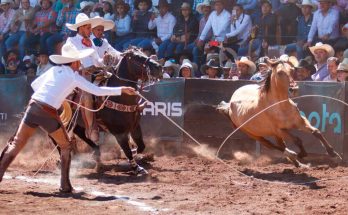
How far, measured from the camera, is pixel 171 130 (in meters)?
12.5

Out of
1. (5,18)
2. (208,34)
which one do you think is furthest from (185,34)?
(5,18)

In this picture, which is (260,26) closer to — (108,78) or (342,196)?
(108,78)

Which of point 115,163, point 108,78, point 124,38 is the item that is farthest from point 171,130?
point 124,38

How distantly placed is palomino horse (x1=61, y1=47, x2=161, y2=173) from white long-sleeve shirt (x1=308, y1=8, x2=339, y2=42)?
154 inches

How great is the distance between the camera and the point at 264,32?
535 inches

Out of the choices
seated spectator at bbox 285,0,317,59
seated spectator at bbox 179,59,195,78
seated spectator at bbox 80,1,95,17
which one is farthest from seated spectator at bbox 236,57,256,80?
seated spectator at bbox 80,1,95,17

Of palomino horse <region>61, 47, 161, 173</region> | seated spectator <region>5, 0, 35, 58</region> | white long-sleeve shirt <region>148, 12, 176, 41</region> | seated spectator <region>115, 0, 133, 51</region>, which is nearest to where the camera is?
palomino horse <region>61, 47, 161, 173</region>

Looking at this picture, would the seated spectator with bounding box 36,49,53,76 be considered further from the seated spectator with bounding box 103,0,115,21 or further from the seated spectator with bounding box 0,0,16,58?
the seated spectator with bounding box 0,0,16,58

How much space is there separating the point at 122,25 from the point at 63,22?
6.76ft

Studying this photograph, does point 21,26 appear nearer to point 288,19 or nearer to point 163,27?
point 163,27

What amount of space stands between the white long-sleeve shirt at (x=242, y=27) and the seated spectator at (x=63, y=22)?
186 inches

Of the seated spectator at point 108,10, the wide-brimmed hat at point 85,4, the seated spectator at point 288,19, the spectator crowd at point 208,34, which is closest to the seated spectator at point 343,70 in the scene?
the spectator crowd at point 208,34

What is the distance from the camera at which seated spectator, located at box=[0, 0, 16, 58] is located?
18.2 meters

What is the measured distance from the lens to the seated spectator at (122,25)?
15.7 metres
